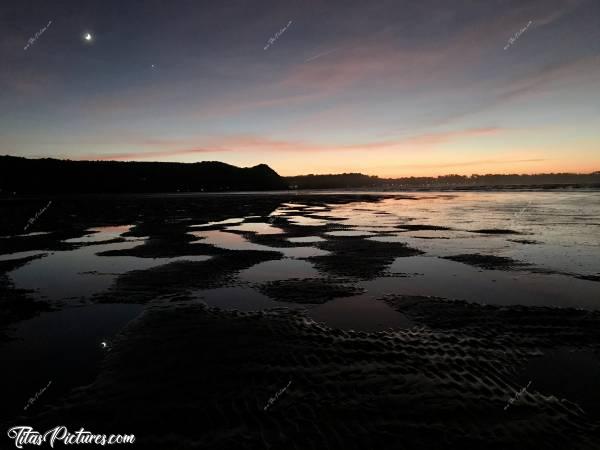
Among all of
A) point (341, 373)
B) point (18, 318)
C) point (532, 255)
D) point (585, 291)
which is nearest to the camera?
point (341, 373)

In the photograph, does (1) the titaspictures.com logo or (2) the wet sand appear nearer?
(1) the titaspictures.com logo

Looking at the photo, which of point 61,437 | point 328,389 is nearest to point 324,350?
point 328,389

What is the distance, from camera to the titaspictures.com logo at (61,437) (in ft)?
14.7

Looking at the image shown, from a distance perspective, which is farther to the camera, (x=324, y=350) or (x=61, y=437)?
(x=324, y=350)

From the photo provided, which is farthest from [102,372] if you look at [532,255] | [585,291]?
[532,255]

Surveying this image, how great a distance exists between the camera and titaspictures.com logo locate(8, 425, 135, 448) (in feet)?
14.7

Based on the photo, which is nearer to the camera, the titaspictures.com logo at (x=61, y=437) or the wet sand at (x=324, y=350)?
the titaspictures.com logo at (x=61, y=437)

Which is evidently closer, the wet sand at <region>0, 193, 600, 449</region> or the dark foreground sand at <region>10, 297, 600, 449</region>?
the dark foreground sand at <region>10, 297, 600, 449</region>

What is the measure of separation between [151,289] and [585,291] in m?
13.6

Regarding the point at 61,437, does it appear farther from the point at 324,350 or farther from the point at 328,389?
the point at 324,350

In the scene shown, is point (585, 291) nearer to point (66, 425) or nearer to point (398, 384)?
point (398, 384)

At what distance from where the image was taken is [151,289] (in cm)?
1133

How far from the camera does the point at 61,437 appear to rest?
459cm

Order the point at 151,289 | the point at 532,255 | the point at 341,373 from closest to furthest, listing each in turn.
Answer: the point at 341,373 → the point at 151,289 → the point at 532,255
